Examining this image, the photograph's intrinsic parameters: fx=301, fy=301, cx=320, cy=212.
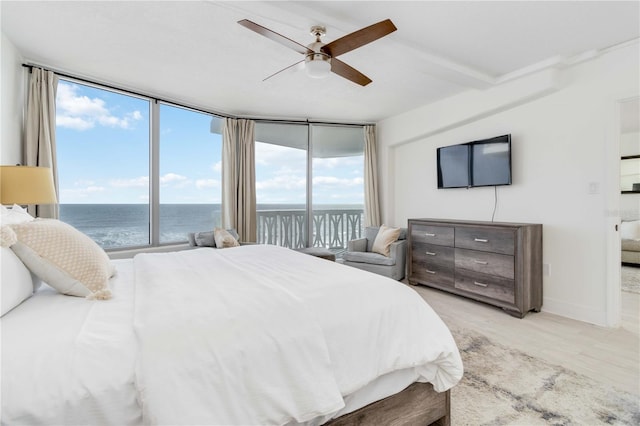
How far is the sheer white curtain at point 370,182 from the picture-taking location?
204 inches

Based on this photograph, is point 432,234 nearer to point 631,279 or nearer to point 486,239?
point 486,239

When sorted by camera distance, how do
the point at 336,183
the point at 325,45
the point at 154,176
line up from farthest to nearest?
the point at 336,183 < the point at 154,176 < the point at 325,45

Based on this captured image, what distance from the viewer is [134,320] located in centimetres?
100

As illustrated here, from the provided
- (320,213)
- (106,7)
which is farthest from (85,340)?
(320,213)

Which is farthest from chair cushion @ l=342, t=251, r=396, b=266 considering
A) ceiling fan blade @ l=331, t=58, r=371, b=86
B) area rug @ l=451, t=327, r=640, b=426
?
ceiling fan blade @ l=331, t=58, r=371, b=86

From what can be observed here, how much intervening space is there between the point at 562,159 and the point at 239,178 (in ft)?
13.1

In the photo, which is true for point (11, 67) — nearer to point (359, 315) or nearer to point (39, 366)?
point (39, 366)

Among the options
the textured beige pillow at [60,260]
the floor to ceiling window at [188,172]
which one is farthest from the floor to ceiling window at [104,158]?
the textured beige pillow at [60,260]

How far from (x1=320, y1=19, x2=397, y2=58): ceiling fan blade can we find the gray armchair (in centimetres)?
271

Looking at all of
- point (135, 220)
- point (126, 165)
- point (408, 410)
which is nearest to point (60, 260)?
point (408, 410)

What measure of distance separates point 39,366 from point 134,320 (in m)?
0.26

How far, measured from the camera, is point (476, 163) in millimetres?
3762

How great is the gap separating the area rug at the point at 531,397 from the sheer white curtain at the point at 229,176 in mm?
3507

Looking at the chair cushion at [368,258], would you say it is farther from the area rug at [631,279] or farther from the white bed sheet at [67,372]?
the white bed sheet at [67,372]
